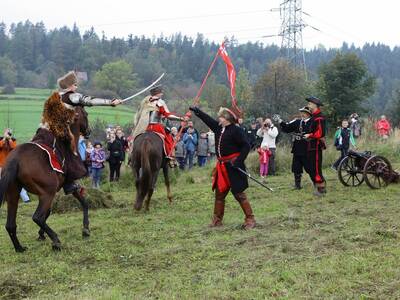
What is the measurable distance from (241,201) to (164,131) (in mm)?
3300

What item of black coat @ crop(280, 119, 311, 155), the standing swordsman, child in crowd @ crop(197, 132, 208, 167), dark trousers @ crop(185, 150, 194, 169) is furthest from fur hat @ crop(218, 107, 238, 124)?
child in crowd @ crop(197, 132, 208, 167)

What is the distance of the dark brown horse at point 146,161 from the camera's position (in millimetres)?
10586

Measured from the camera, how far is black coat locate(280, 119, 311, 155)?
12086 mm

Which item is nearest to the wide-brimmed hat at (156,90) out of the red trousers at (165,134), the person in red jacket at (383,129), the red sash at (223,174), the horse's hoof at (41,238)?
the red trousers at (165,134)

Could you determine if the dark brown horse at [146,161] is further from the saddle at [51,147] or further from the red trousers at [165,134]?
the saddle at [51,147]

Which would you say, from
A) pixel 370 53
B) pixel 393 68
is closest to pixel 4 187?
pixel 393 68

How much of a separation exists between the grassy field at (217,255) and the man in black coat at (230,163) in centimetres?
34

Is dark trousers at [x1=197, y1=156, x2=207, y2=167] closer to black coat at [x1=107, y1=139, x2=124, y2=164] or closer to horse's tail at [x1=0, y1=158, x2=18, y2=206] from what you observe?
black coat at [x1=107, y1=139, x2=124, y2=164]

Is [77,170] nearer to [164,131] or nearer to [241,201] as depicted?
[241,201]

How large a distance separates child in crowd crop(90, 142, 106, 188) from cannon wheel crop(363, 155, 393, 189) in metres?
6.83

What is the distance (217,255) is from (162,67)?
68477mm

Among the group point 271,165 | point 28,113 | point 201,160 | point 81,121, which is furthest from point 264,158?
point 28,113

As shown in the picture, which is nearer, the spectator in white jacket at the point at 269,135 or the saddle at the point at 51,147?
the saddle at the point at 51,147

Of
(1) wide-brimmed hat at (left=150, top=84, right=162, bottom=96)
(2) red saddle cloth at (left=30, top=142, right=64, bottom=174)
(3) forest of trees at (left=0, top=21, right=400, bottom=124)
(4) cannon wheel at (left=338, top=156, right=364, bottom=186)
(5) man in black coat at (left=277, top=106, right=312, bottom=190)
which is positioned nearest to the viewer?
(2) red saddle cloth at (left=30, top=142, right=64, bottom=174)
